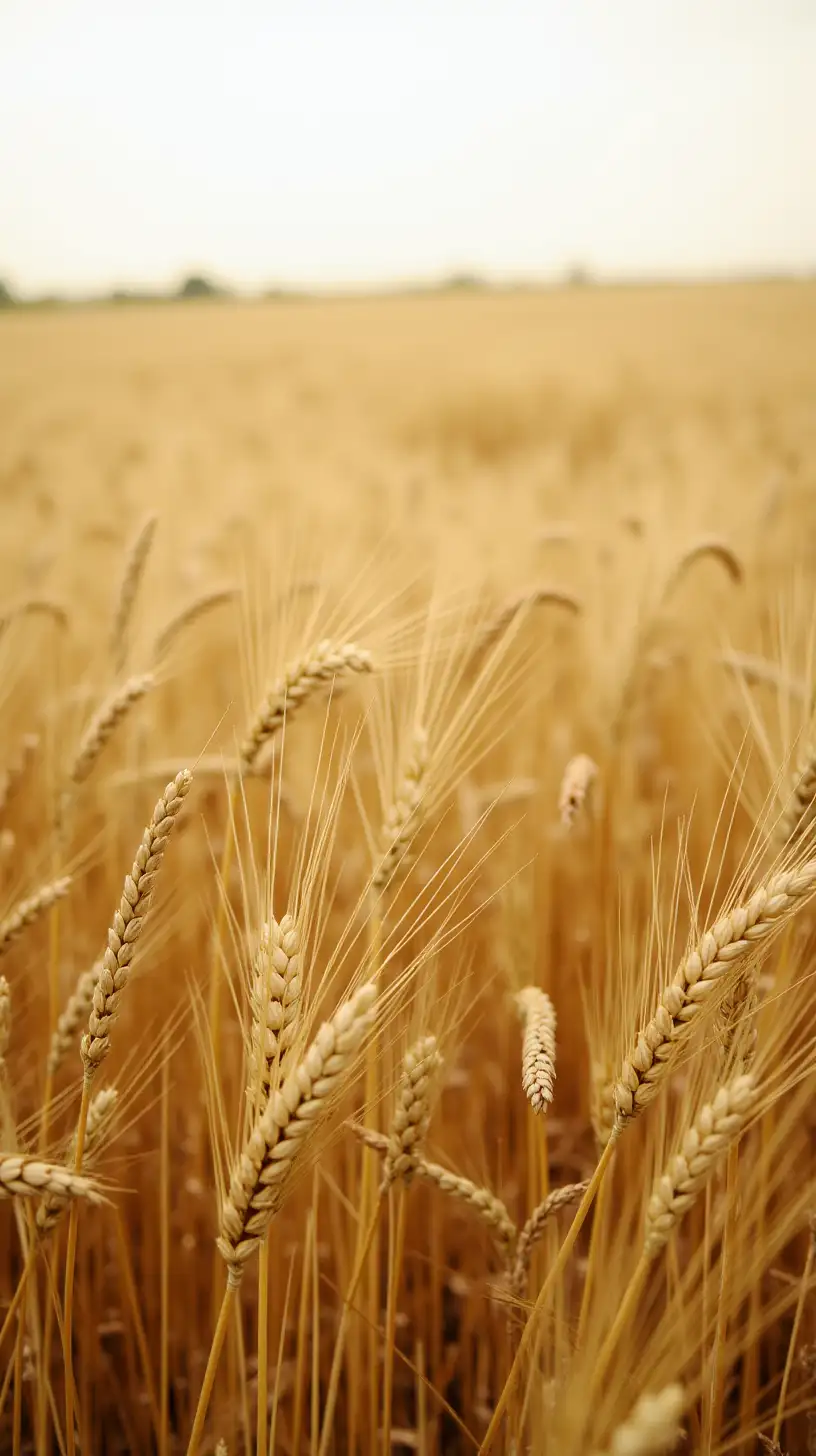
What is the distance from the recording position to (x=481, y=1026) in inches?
67.1

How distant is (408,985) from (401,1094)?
95 mm

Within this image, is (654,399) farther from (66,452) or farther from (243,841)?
(243,841)

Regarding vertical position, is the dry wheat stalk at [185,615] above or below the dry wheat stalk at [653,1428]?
above

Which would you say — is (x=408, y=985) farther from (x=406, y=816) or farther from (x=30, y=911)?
(x=30, y=911)

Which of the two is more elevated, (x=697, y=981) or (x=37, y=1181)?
(x=697, y=981)

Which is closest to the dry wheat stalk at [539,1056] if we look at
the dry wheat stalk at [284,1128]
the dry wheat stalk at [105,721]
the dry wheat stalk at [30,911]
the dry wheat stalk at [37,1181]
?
the dry wheat stalk at [284,1128]

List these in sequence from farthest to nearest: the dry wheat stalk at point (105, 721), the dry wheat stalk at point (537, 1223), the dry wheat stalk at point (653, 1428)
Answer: the dry wheat stalk at point (105, 721) → the dry wheat stalk at point (537, 1223) → the dry wheat stalk at point (653, 1428)

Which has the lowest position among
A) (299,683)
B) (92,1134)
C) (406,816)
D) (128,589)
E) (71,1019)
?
(92,1134)

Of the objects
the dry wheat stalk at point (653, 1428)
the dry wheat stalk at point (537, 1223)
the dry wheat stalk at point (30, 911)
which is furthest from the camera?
the dry wheat stalk at point (30, 911)

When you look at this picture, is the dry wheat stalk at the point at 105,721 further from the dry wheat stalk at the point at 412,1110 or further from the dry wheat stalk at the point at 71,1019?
the dry wheat stalk at the point at 412,1110

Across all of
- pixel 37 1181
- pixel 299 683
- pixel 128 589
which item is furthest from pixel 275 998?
pixel 128 589

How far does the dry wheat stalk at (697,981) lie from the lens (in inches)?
22.5

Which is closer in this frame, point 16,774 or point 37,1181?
point 37,1181

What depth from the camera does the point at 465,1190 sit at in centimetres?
78
